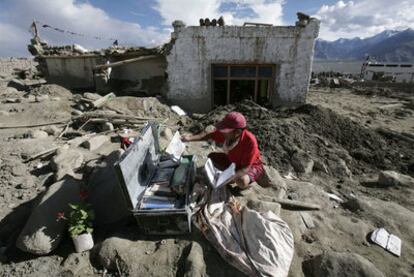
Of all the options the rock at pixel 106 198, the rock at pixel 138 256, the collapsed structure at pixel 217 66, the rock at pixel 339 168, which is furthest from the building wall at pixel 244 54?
the rock at pixel 138 256

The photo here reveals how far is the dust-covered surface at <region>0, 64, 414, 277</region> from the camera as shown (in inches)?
114

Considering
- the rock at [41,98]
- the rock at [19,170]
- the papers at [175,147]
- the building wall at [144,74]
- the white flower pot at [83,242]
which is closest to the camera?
the white flower pot at [83,242]

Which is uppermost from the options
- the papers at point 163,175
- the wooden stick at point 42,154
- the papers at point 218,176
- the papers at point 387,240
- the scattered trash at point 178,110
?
the papers at point 218,176

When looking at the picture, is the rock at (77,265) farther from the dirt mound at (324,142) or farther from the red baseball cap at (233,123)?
the dirt mound at (324,142)

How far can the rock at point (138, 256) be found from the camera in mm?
2807

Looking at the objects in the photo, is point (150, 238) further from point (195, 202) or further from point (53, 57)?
point (53, 57)

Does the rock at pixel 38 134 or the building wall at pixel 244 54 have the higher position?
the building wall at pixel 244 54

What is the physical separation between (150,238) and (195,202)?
0.78 meters

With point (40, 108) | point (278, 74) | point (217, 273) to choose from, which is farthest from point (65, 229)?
point (278, 74)

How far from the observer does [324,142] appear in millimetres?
6363

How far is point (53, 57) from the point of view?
10914 millimetres

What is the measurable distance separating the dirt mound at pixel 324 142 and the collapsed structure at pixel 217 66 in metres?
1.81

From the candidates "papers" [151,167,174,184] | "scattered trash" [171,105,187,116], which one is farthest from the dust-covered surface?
"papers" [151,167,174,184]

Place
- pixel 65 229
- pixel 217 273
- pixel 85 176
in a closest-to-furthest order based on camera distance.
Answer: pixel 217 273
pixel 65 229
pixel 85 176
